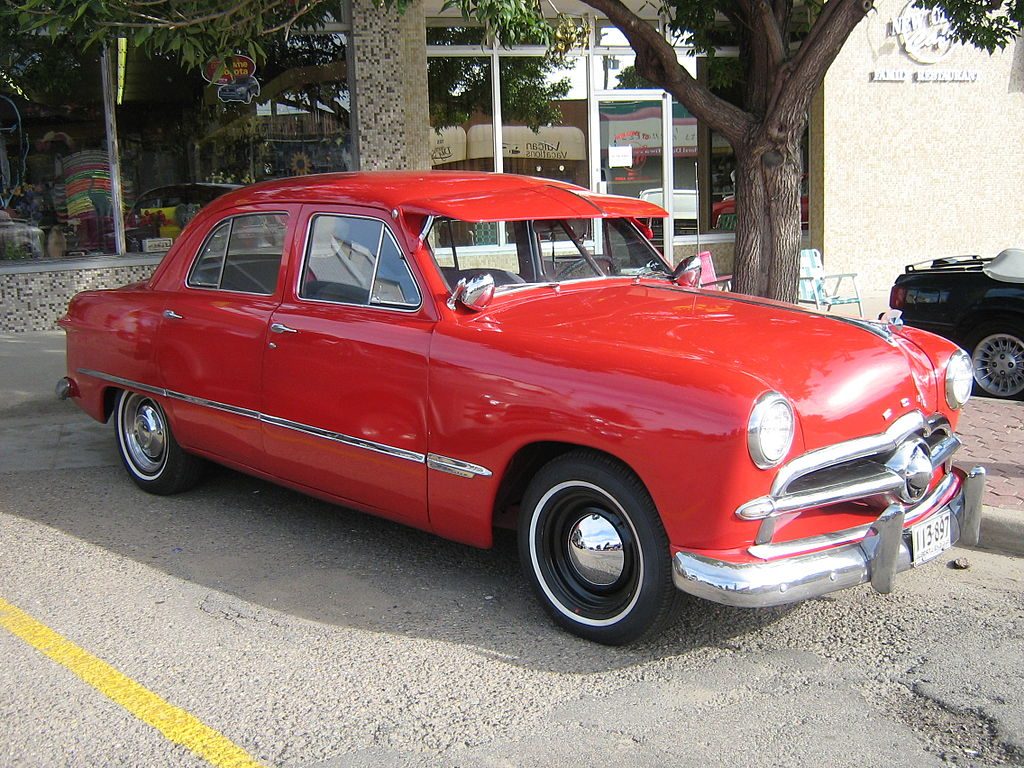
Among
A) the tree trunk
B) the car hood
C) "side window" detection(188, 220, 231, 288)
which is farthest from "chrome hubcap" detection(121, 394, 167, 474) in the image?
the tree trunk

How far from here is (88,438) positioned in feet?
24.4

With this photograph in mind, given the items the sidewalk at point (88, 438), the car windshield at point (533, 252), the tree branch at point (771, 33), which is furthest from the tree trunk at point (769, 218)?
the car windshield at point (533, 252)

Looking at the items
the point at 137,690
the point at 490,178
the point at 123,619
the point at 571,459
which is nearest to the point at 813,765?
the point at 571,459

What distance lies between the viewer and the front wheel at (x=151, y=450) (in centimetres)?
587

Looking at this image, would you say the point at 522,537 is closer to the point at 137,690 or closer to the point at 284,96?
the point at 137,690

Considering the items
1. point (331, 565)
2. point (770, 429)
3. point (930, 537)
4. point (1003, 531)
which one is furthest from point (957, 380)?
point (331, 565)

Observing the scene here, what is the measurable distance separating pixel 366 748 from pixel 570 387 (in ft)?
4.69

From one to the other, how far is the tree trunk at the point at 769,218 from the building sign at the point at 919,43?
792cm

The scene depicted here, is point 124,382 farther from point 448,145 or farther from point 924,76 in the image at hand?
point 924,76

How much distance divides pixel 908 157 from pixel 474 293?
12.2 metres

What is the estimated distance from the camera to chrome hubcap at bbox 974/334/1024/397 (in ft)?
26.6

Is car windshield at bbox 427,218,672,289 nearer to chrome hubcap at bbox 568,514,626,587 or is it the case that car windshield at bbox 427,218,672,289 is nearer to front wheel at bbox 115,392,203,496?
chrome hubcap at bbox 568,514,626,587

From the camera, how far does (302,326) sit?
4.84 m

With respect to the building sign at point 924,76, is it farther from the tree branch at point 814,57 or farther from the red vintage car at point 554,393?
the red vintage car at point 554,393
